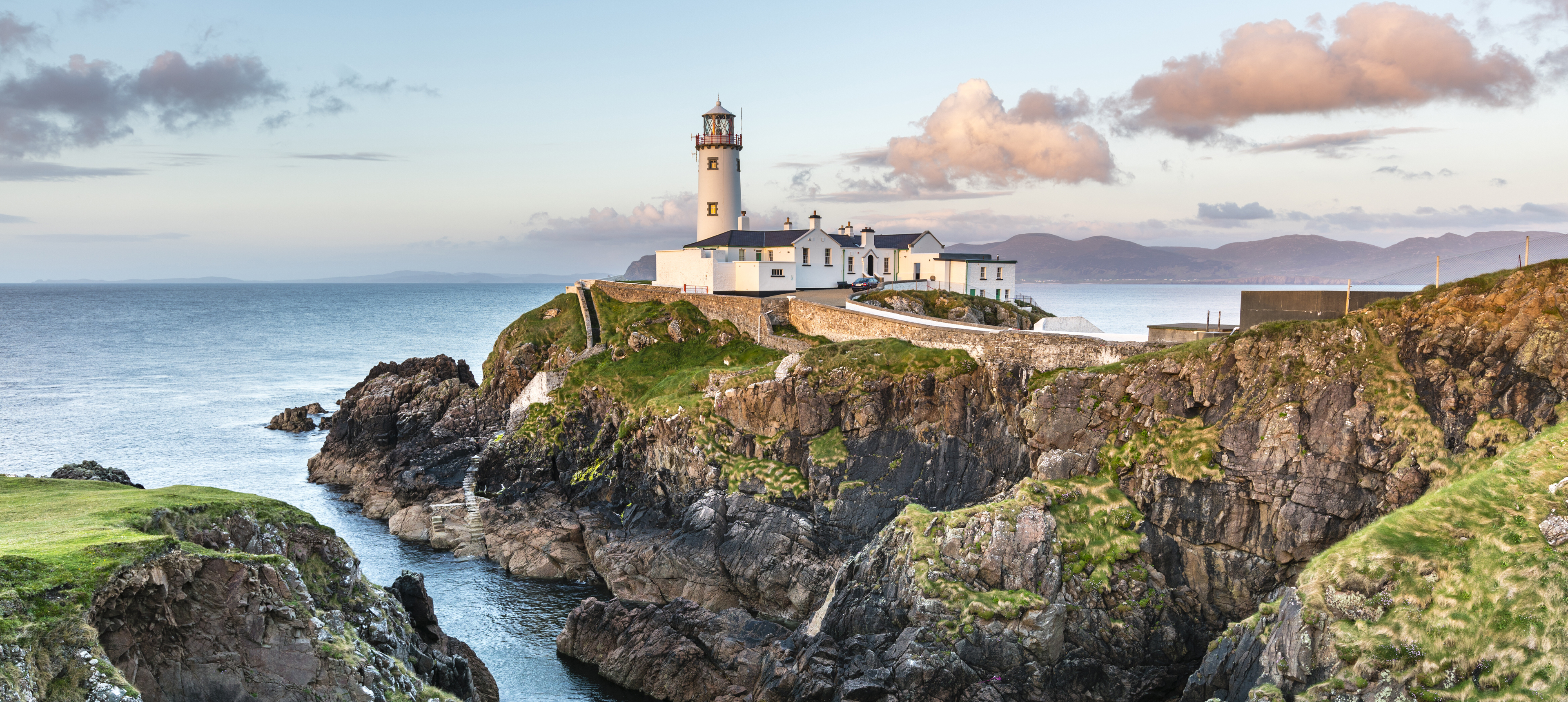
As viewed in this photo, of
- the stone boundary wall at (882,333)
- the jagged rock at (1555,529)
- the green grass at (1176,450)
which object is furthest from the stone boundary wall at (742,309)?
the jagged rock at (1555,529)

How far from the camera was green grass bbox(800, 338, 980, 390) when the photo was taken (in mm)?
35469

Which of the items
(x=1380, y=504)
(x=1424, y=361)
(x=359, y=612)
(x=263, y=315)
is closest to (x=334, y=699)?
(x=359, y=612)

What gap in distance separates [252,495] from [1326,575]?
23.9m

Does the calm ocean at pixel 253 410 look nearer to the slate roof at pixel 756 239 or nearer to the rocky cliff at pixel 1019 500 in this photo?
the rocky cliff at pixel 1019 500

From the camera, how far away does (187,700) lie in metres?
14.2

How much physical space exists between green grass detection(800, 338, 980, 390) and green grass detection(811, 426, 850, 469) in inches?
82.5

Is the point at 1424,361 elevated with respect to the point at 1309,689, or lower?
elevated

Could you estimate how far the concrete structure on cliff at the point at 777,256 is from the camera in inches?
2307

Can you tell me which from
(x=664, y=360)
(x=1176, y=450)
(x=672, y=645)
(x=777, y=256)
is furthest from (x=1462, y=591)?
(x=777, y=256)

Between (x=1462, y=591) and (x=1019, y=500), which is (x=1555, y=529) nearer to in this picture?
(x=1462, y=591)

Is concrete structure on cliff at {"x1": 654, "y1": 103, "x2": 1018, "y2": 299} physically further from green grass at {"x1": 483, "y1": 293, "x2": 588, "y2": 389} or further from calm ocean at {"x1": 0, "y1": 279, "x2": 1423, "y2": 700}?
calm ocean at {"x1": 0, "y1": 279, "x2": 1423, "y2": 700}

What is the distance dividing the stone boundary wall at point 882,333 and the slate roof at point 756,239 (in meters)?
5.17

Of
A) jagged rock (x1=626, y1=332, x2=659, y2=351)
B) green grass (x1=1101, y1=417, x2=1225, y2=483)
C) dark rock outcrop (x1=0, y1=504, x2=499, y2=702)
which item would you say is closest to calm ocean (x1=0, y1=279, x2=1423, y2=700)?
dark rock outcrop (x1=0, y1=504, x2=499, y2=702)

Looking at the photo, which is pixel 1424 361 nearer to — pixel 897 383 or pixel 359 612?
pixel 897 383
